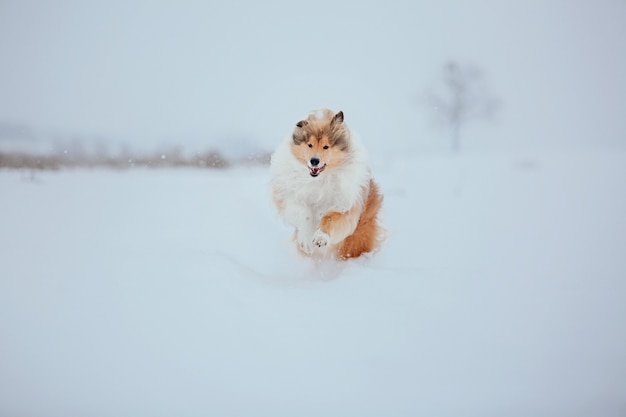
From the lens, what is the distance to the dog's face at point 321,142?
223 centimetres

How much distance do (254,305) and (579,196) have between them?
70.6 inches

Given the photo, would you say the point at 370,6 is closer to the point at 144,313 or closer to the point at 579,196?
the point at 579,196

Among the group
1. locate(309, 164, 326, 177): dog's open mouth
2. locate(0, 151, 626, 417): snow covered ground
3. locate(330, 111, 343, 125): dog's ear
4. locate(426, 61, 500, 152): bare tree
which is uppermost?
locate(426, 61, 500, 152): bare tree

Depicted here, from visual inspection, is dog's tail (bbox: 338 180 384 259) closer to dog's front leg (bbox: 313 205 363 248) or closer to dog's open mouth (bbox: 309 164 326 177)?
dog's front leg (bbox: 313 205 363 248)

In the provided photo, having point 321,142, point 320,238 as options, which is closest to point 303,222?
point 320,238

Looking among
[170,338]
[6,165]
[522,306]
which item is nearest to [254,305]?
[170,338]

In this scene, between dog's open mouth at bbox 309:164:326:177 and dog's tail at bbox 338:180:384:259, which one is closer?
dog's open mouth at bbox 309:164:326:177

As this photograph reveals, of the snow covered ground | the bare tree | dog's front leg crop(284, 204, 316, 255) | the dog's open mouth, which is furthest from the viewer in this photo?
the bare tree

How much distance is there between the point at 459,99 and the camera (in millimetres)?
2486

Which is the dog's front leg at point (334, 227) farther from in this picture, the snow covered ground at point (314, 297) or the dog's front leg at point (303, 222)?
the snow covered ground at point (314, 297)

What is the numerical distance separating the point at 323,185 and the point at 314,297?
549mm

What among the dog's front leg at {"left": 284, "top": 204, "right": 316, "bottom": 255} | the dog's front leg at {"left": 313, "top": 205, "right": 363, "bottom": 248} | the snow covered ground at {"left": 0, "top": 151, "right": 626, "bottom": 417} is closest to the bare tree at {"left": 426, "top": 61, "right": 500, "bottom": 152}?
the snow covered ground at {"left": 0, "top": 151, "right": 626, "bottom": 417}

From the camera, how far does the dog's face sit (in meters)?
2.23

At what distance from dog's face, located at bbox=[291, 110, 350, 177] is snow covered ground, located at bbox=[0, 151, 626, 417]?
307mm
